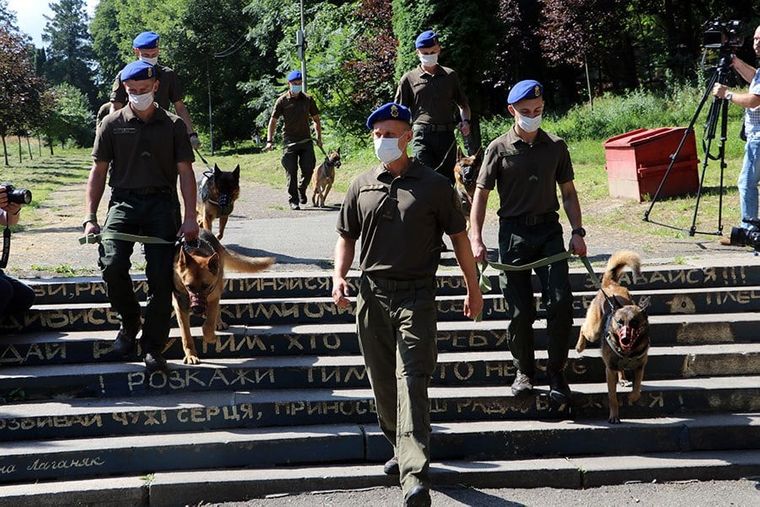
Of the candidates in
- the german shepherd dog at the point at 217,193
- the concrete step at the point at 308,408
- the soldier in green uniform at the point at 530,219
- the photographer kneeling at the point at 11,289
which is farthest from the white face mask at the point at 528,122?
the german shepherd dog at the point at 217,193

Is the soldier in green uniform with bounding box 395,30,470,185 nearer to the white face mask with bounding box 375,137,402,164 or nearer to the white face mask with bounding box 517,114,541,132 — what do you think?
the white face mask with bounding box 517,114,541,132

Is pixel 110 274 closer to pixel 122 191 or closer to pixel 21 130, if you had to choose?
pixel 122 191

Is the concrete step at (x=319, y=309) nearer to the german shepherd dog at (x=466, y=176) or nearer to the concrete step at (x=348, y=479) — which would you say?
the concrete step at (x=348, y=479)

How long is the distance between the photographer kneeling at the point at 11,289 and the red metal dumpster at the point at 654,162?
8.54m

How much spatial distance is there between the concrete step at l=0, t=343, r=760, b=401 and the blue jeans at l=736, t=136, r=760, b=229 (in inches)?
83.7

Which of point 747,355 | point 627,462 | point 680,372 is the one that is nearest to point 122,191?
point 627,462

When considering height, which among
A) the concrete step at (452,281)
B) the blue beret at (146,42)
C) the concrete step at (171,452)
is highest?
the blue beret at (146,42)

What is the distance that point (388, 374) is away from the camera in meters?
5.30

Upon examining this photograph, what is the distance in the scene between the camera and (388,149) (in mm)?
5094

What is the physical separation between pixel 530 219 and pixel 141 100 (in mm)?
3050

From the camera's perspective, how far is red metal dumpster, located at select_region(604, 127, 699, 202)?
12102mm

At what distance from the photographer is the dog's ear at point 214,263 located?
6551 millimetres

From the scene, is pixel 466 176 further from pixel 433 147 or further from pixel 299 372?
pixel 299 372

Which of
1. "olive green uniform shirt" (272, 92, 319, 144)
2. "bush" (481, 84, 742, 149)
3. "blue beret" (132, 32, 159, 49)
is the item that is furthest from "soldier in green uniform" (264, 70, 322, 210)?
"bush" (481, 84, 742, 149)
